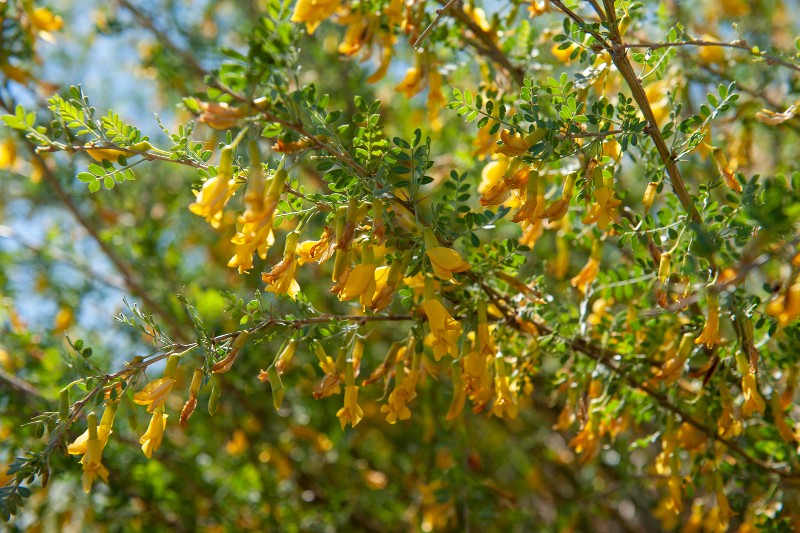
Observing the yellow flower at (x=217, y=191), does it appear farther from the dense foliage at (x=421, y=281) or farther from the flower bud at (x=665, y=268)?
the flower bud at (x=665, y=268)

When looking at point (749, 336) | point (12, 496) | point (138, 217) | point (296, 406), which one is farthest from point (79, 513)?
point (749, 336)

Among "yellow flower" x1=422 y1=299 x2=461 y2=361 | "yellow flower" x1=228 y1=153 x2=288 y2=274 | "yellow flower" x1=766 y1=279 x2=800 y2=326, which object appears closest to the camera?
"yellow flower" x1=766 y1=279 x2=800 y2=326

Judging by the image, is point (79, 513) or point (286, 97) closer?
point (286, 97)

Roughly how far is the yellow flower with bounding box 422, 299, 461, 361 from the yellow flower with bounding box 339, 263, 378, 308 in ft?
0.25

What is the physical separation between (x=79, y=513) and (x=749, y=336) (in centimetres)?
196

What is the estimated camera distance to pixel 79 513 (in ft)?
6.99

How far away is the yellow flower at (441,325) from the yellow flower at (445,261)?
0.17 feet

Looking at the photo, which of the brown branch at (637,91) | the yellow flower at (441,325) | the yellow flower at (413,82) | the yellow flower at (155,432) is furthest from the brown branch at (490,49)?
the yellow flower at (155,432)

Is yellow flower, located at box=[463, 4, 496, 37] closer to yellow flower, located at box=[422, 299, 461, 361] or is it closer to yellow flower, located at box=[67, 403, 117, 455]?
yellow flower, located at box=[422, 299, 461, 361]

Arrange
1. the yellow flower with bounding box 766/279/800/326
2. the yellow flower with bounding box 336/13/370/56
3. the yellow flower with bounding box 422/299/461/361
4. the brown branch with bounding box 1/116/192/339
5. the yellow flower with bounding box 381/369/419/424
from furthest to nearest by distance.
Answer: the brown branch with bounding box 1/116/192/339, the yellow flower with bounding box 336/13/370/56, the yellow flower with bounding box 381/369/419/424, the yellow flower with bounding box 422/299/461/361, the yellow flower with bounding box 766/279/800/326

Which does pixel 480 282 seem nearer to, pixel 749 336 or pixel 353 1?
pixel 749 336

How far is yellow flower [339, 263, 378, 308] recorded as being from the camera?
910 millimetres

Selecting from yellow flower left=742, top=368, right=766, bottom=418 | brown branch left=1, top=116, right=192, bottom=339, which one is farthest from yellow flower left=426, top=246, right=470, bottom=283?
brown branch left=1, top=116, right=192, bottom=339

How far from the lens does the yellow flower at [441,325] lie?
913 millimetres
